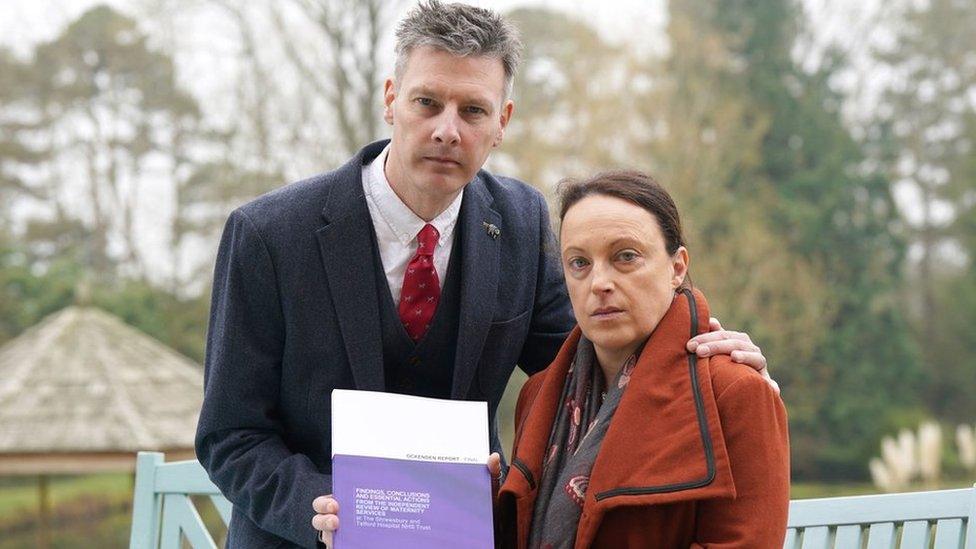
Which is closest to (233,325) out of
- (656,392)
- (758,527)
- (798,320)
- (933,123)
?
(656,392)

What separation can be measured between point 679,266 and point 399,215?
0.70m

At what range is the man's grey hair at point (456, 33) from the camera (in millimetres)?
2799

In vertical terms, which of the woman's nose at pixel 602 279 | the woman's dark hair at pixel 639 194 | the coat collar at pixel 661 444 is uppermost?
the woman's dark hair at pixel 639 194

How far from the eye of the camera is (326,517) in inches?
99.0

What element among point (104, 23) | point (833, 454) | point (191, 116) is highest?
point (104, 23)

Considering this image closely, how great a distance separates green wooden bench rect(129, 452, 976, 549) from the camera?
2982 mm

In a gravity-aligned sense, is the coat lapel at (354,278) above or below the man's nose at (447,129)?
below

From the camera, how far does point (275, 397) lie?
299 centimetres

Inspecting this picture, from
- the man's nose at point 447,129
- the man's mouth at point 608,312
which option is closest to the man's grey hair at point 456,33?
the man's nose at point 447,129

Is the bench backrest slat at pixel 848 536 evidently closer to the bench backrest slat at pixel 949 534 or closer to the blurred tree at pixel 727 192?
the bench backrest slat at pixel 949 534

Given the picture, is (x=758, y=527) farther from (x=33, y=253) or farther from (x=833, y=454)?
(x=833, y=454)

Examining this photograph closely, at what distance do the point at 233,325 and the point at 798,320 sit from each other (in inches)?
677

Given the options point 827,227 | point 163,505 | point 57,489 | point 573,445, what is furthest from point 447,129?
point 827,227

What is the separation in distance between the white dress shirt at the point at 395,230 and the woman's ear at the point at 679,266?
2.04 ft
